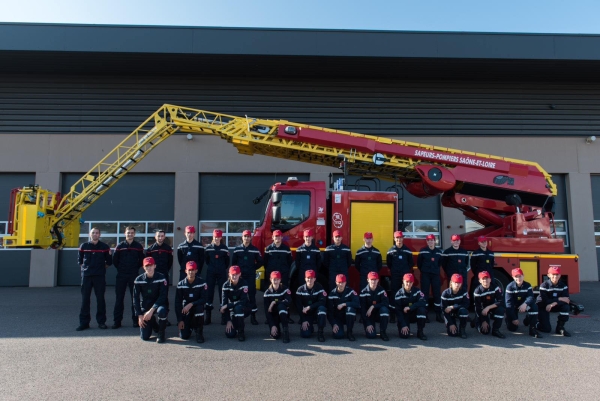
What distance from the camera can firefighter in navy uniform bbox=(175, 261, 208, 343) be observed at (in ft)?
19.6

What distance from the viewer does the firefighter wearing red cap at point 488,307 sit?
632 centimetres

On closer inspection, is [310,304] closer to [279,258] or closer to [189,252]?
[279,258]

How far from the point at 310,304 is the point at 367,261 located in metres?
1.53

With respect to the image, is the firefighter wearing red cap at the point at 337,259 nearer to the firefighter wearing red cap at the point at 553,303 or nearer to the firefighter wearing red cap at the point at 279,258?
the firefighter wearing red cap at the point at 279,258

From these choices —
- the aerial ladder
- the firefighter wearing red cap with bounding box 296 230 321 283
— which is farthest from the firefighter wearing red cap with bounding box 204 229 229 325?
the aerial ladder

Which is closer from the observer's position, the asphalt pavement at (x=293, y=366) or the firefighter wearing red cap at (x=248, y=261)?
the asphalt pavement at (x=293, y=366)

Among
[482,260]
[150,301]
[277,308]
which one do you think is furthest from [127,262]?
[482,260]

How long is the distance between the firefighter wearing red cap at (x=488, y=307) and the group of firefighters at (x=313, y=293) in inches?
0.6

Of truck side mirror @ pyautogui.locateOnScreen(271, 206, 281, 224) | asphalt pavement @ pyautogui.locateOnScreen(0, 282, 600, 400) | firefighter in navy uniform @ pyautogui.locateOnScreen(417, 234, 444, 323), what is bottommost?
asphalt pavement @ pyautogui.locateOnScreen(0, 282, 600, 400)

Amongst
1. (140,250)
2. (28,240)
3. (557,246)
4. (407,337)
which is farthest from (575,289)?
(28,240)

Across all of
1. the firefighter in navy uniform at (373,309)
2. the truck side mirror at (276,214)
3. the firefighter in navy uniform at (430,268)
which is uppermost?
the truck side mirror at (276,214)

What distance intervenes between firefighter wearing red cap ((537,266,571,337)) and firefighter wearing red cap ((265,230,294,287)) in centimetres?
424

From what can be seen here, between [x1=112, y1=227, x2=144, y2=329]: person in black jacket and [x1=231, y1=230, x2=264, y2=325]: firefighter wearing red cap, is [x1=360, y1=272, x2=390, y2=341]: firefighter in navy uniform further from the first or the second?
[x1=112, y1=227, x2=144, y2=329]: person in black jacket

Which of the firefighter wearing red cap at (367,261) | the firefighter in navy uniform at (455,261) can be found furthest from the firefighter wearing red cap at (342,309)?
the firefighter in navy uniform at (455,261)
